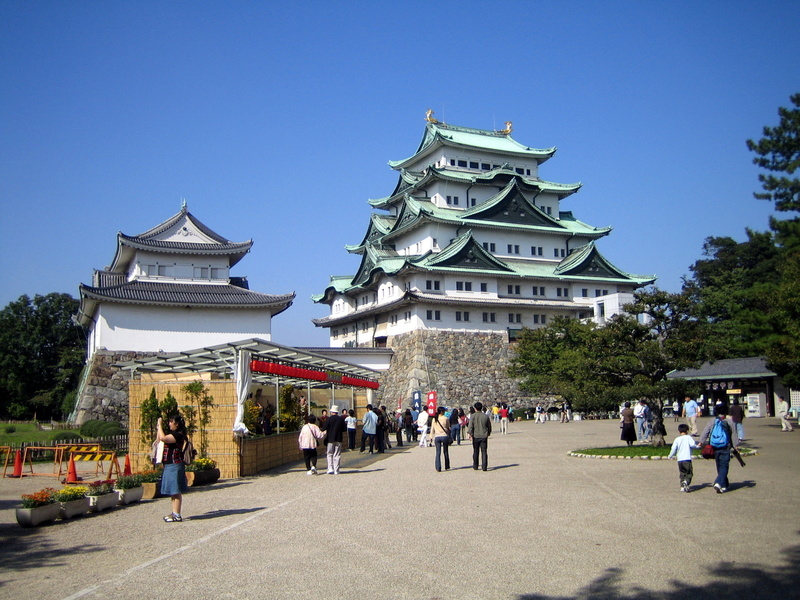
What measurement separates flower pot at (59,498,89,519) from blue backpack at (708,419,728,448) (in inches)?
450

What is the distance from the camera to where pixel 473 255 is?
167ft

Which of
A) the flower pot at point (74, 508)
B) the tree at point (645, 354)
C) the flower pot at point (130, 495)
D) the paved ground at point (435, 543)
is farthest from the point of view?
the tree at point (645, 354)

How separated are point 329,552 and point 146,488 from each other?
754cm

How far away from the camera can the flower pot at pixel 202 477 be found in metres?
16.4

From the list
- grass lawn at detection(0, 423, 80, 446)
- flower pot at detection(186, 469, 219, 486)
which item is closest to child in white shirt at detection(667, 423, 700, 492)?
flower pot at detection(186, 469, 219, 486)

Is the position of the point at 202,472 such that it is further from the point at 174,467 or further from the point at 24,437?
the point at 24,437

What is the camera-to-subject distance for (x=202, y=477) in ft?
54.9

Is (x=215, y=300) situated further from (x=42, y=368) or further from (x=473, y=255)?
(x=42, y=368)

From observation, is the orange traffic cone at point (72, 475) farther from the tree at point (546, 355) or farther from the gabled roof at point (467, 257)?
the gabled roof at point (467, 257)

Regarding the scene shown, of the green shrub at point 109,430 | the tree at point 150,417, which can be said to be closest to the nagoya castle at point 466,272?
the green shrub at point 109,430

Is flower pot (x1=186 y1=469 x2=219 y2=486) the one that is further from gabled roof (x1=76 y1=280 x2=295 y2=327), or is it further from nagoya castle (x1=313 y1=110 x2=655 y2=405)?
nagoya castle (x1=313 y1=110 x2=655 y2=405)

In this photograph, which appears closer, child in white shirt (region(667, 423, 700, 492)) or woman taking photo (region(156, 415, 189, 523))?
woman taking photo (region(156, 415, 189, 523))

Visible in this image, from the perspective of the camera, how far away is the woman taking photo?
11461mm

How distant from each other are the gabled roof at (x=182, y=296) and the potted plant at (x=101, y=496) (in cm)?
2868
